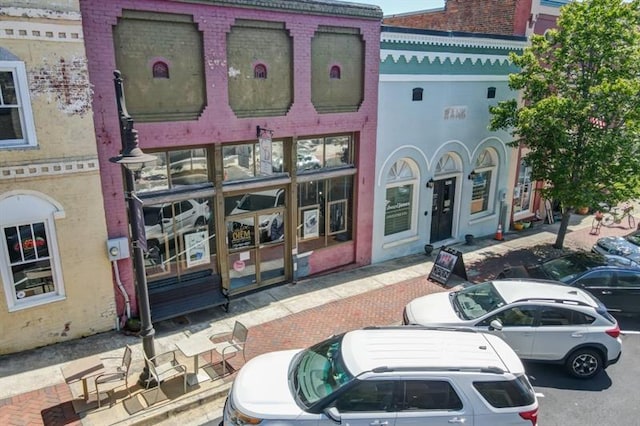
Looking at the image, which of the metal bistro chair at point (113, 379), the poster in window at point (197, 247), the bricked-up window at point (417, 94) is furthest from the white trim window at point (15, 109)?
the bricked-up window at point (417, 94)

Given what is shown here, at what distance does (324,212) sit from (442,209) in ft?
17.4

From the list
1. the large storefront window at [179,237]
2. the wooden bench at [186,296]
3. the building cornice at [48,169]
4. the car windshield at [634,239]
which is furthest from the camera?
the car windshield at [634,239]

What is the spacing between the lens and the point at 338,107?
13469mm

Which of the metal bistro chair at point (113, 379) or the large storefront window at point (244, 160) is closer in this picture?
the metal bistro chair at point (113, 379)

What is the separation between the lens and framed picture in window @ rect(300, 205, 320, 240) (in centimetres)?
1379

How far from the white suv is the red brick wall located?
14700 mm

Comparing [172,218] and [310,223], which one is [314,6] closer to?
[310,223]

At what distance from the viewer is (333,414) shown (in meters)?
6.30

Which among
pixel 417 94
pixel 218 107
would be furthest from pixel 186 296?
pixel 417 94

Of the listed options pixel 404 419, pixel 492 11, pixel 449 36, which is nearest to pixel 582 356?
pixel 404 419

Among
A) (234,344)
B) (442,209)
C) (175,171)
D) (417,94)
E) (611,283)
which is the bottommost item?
(234,344)

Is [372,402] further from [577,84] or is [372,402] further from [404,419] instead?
[577,84]

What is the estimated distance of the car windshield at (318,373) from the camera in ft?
21.6

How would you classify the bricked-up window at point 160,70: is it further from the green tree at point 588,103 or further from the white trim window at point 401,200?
the green tree at point 588,103
